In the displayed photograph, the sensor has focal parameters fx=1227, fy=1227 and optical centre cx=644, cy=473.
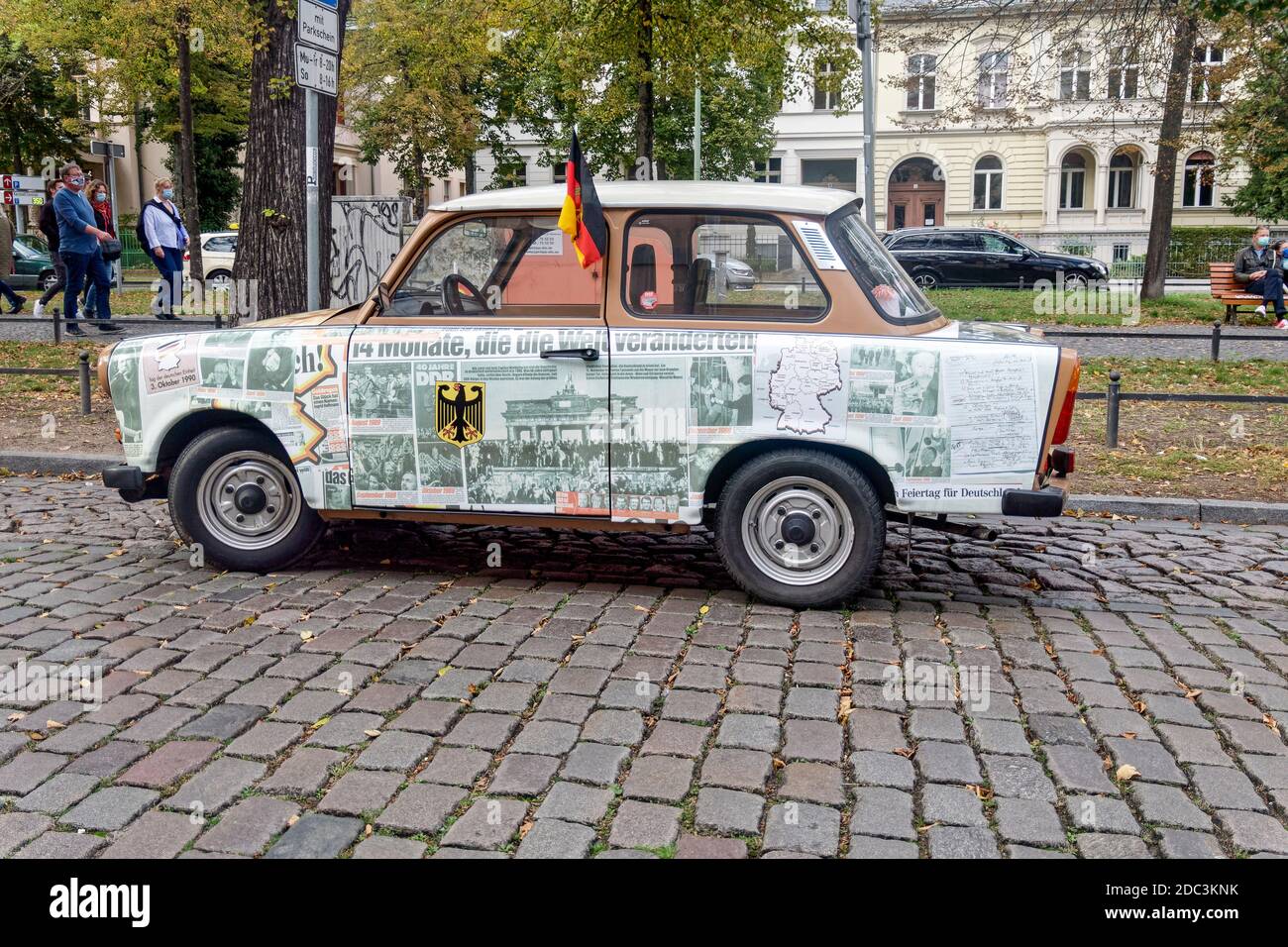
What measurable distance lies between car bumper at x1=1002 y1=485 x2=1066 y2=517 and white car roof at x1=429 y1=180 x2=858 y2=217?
1562 millimetres

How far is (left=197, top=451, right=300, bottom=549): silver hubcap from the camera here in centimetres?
624

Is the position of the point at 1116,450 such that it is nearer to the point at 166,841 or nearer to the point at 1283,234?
the point at 166,841

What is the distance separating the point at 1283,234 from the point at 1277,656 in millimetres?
46652

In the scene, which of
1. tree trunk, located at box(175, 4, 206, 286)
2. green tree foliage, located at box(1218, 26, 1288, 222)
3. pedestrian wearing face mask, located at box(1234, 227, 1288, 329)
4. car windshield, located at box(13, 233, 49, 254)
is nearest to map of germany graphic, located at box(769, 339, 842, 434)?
pedestrian wearing face mask, located at box(1234, 227, 1288, 329)

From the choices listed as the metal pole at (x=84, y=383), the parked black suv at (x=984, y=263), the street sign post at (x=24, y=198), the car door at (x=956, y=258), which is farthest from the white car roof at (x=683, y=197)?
the street sign post at (x=24, y=198)

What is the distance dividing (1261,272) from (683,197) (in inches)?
682

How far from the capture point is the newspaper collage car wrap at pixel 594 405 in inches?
215

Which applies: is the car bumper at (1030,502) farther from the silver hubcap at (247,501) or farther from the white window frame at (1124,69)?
the white window frame at (1124,69)

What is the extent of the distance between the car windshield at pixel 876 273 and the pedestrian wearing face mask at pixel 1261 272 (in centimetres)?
1631

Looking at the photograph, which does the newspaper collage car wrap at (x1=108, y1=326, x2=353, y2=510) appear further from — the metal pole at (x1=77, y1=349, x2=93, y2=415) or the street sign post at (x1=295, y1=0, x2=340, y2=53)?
the metal pole at (x1=77, y1=349, x2=93, y2=415)

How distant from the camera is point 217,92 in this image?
36375 mm

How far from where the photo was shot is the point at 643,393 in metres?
5.69

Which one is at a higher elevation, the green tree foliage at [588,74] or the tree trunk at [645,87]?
the green tree foliage at [588,74]
